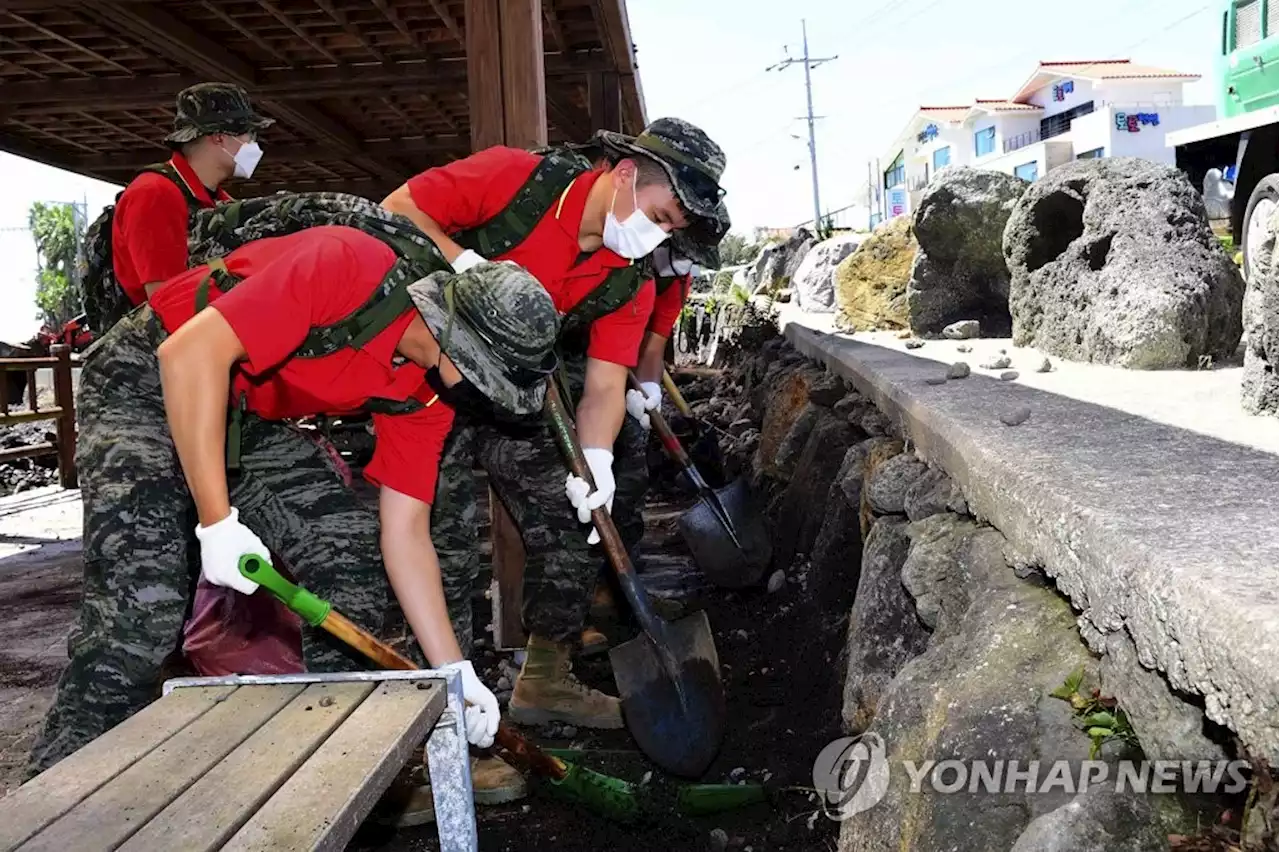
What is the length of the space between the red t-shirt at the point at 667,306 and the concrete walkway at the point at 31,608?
291 cm

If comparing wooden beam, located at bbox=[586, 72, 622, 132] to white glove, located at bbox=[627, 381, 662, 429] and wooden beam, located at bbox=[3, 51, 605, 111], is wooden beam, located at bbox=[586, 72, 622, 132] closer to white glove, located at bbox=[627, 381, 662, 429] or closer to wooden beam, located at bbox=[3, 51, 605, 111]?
wooden beam, located at bbox=[3, 51, 605, 111]

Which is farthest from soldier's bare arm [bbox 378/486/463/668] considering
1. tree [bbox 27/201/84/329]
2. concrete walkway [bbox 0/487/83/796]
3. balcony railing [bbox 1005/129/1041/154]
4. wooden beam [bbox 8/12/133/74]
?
tree [bbox 27/201/84/329]

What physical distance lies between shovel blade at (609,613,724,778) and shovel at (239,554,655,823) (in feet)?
0.72

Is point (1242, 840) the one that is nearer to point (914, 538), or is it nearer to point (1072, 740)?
point (1072, 740)

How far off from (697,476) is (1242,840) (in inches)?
158

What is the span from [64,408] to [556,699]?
20.4 ft

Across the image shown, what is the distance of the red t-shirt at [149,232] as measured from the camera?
11.9 feet

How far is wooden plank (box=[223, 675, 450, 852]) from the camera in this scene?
142cm

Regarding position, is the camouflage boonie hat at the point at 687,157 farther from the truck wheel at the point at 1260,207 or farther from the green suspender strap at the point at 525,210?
the truck wheel at the point at 1260,207

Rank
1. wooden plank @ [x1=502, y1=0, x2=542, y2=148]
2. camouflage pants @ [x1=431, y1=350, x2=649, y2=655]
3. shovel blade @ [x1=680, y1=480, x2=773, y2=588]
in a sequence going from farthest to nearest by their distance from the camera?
shovel blade @ [x1=680, y1=480, x2=773, y2=588] → wooden plank @ [x1=502, y1=0, x2=542, y2=148] → camouflage pants @ [x1=431, y1=350, x2=649, y2=655]

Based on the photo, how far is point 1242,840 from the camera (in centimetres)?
136

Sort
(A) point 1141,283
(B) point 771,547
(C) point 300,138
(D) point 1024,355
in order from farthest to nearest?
1. (C) point 300,138
2. (D) point 1024,355
3. (B) point 771,547
4. (A) point 1141,283

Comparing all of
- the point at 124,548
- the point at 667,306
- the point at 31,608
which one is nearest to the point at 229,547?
the point at 124,548

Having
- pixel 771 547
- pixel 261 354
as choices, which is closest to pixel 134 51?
pixel 771 547
